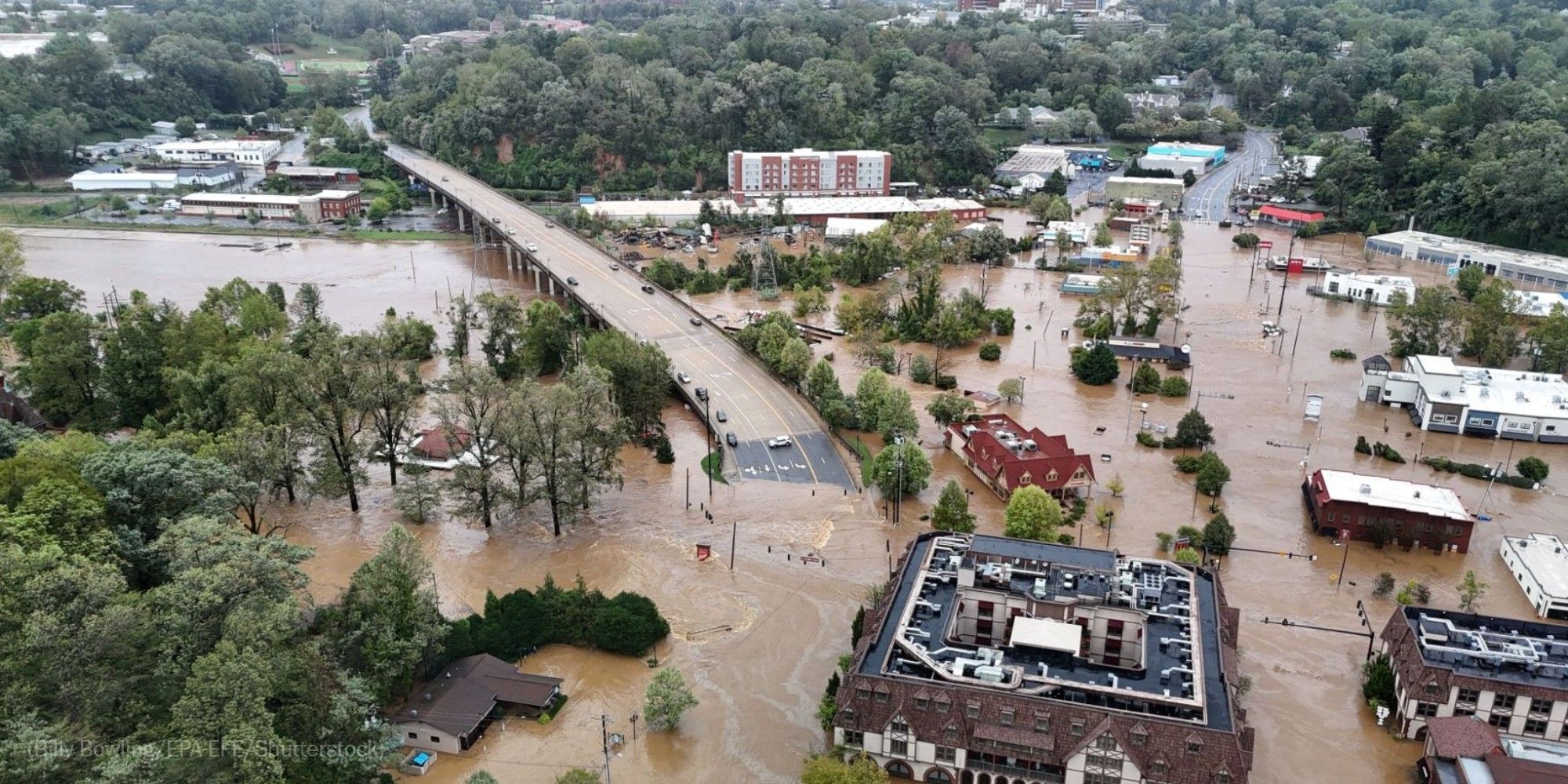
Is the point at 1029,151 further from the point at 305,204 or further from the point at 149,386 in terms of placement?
the point at 149,386

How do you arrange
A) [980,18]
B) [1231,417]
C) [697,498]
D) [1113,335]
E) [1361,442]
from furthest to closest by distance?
[980,18]
[1113,335]
[1231,417]
[1361,442]
[697,498]

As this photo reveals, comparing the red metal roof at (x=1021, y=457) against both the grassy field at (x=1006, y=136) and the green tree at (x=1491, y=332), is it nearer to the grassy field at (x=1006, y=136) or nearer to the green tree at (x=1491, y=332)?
the green tree at (x=1491, y=332)

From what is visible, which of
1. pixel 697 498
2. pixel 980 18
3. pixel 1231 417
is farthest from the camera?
pixel 980 18

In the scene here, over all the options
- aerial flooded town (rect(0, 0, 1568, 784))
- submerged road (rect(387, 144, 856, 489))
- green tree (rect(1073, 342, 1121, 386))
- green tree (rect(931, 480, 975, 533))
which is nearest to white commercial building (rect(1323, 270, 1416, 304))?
aerial flooded town (rect(0, 0, 1568, 784))

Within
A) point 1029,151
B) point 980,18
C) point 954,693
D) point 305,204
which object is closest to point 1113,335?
point 954,693

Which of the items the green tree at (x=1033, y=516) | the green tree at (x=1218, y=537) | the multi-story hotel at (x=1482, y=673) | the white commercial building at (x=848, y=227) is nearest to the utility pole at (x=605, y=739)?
the green tree at (x=1033, y=516)

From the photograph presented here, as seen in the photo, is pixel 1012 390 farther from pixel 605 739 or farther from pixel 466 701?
pixel 466 701
